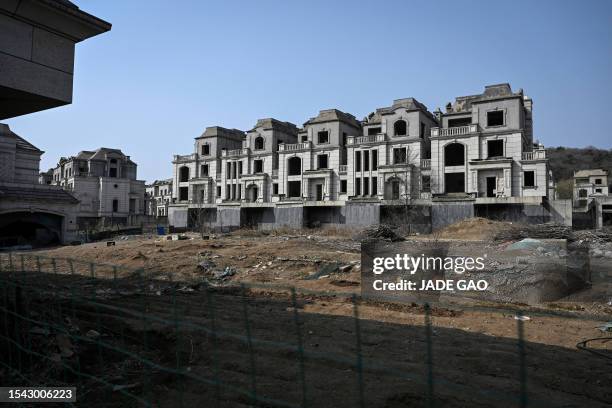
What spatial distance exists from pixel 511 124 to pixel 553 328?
3008 centimetres

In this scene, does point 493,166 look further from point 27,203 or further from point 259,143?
point 27,203

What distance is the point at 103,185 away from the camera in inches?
2194

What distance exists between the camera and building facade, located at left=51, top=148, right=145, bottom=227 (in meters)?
54.7

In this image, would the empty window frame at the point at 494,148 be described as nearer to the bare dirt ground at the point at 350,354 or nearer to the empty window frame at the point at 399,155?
the empty window frame at the point at 399,155

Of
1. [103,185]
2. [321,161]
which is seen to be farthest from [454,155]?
[103,185]

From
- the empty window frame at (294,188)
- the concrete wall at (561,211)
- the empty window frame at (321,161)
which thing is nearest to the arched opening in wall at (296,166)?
the empty window frame at (294,188)

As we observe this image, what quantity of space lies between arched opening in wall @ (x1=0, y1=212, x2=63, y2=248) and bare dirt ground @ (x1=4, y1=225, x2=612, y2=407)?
25373mm

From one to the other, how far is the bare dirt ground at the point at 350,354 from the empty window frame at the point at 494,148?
2736 cm

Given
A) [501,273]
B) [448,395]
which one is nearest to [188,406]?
[448,395]

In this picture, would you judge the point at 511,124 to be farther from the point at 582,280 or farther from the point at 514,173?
the point at 582,280

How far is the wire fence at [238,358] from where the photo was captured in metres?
4.65

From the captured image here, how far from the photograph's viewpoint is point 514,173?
1340 inches

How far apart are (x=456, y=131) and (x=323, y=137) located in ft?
46.3

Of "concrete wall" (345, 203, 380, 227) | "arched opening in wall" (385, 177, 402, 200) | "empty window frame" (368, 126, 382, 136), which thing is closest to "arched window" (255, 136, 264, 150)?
"empty window frame" (368, 126, 382, 136)
